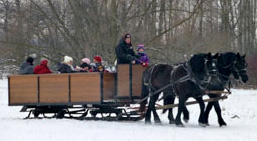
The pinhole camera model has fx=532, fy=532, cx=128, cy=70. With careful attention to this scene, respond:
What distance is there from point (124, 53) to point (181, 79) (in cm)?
206

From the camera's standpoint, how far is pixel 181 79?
42.6 feet

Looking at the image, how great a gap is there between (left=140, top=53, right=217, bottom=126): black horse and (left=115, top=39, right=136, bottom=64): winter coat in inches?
23.5

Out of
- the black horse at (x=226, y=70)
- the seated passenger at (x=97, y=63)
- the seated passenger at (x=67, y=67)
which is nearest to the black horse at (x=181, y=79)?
the black horse at (x=226, y=70)

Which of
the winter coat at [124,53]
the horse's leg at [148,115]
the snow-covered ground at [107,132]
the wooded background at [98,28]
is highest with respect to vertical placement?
the wooded background at [98,28]

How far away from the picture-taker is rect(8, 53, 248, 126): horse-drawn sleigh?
12.9m

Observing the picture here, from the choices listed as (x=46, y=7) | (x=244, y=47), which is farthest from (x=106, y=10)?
(x=244, y=47)

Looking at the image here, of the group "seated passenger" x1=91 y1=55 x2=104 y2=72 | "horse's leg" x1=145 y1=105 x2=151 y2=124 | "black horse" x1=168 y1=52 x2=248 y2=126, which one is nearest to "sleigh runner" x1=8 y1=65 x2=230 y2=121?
"horse's leg" x1=145 y1=105 x2=151 y2=124

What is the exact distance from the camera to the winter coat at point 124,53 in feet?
46.2

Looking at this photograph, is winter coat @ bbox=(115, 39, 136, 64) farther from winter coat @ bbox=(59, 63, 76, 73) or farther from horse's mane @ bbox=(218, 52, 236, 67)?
horse's mane @ bbox=(218, 52, 236, 67)

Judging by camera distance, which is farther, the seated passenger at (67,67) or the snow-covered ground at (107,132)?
the seated passenger at (67,67)

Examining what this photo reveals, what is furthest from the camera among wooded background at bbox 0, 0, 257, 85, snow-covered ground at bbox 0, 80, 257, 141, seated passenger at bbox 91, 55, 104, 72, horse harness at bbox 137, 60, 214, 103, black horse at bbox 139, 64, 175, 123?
wooded background at bbox 0, 0, 257, 85

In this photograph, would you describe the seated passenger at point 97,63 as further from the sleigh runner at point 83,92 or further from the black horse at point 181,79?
the black horse at point 181,79

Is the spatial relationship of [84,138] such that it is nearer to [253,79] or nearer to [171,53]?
[171,53]

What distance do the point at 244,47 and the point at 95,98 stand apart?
38.6 metres
